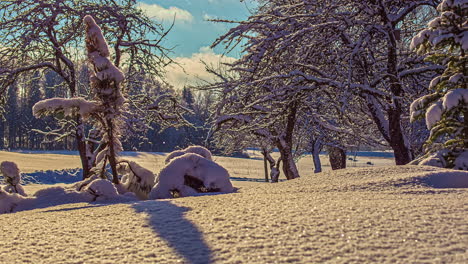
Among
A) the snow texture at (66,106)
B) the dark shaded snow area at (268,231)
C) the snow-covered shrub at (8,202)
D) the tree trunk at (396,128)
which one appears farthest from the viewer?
the tree trunk at (396,128)

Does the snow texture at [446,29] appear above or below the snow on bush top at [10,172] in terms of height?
above

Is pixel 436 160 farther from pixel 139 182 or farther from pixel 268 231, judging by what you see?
pixel 139 182

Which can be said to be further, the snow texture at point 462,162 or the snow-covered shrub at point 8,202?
the snow-covered shrub at point 8,202

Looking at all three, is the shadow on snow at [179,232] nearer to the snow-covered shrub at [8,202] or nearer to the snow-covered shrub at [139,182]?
the snow-covered shrub at [8,202]

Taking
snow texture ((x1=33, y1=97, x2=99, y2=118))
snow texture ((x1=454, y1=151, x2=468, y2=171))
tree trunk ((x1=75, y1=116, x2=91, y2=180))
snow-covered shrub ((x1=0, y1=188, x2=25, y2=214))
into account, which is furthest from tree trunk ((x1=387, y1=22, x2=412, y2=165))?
tree trunk ((x1=75, y1=116, x2=91, y2=180))

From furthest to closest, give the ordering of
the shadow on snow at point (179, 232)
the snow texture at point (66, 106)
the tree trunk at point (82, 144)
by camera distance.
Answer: the tree trunk at point (82, 144), the snow texture at point (66, 106), the shadow on snow at point (179, 232)

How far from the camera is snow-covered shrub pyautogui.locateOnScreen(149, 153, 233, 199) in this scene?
21.5ft

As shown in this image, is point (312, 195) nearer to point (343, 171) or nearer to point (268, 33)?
point (343, 171)

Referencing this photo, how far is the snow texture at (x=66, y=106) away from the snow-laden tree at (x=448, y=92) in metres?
5.58

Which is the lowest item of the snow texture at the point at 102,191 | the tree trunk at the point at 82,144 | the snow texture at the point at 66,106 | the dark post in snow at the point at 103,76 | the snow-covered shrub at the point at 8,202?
the snow-covered shrub at the point at 8,202

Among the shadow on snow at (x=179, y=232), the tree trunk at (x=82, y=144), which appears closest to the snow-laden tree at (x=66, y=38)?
the tree trunk at (x=82, y=144)

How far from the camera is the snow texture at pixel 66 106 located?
6.48 meters

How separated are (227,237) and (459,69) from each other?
5.52 m

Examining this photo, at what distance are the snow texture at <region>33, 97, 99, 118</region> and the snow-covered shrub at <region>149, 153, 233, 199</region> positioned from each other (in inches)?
68.1
